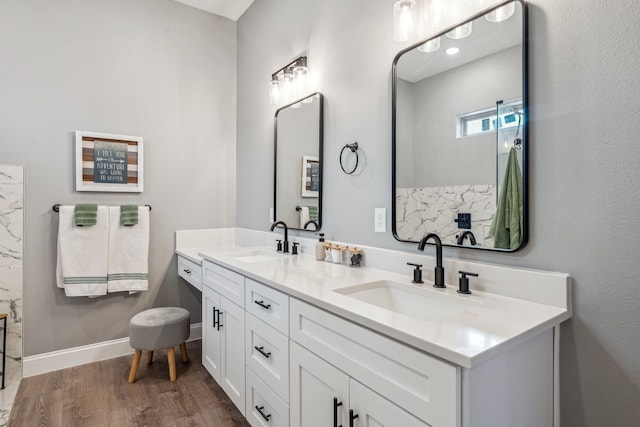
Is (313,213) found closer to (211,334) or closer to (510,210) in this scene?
(211,334)

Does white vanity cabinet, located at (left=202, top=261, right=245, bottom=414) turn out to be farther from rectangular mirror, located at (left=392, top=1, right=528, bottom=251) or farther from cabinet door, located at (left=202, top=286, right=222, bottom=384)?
rectangular mirror, located at (left=392, top=1, right=528, bottom=251)

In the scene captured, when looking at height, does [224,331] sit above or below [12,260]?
below

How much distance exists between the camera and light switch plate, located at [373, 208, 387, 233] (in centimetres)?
176

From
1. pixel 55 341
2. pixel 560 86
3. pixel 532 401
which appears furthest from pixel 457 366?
pixel 55 341

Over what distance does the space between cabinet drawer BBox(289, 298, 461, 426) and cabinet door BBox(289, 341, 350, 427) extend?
0.15ft

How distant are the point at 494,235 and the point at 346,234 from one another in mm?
884

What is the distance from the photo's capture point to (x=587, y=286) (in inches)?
42.0

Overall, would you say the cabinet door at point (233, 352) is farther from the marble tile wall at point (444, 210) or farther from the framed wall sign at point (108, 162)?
the framed wall sign at point (108, 162)

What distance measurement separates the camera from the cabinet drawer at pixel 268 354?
1439 millimetres

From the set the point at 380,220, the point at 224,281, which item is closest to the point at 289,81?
the point at 380,220

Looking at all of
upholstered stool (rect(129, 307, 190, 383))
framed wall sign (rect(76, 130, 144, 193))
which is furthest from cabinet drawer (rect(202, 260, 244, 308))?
→ framed wall sign (rect(76, 130, 144, 193))

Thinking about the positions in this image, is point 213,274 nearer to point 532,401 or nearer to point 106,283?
point 106,283

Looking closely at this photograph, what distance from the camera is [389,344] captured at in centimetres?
95

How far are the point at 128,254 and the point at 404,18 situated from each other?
8.25 feet
